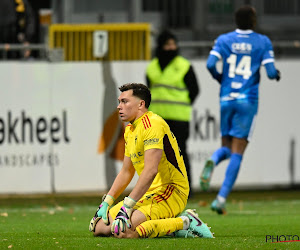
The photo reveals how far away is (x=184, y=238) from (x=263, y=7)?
19380mm

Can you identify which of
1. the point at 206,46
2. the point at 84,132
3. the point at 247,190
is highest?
the point at 206,46

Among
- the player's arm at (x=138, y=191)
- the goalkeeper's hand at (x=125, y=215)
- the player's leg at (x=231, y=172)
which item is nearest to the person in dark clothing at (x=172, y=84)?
the player's leg at (x=231, y=172)

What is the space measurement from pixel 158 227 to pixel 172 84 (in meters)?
5.52

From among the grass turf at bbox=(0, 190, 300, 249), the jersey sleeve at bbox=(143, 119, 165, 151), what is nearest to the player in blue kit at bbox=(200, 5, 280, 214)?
the grass turf at bbox=(0, 190, 300, 249)

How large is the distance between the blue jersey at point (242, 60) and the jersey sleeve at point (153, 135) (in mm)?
3793

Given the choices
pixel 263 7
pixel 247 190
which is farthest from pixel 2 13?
pixel 263 7

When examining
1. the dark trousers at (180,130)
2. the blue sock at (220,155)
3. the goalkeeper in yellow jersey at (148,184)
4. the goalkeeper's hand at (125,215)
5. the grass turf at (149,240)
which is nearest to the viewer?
the grass turf at (149,240)

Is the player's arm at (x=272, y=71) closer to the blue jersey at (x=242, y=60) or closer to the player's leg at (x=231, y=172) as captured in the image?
the blue jersey at (x=242, y=60)

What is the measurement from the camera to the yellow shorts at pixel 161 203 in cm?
826

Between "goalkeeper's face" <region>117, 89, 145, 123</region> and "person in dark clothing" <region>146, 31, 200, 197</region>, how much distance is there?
17.0 feet

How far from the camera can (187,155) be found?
14148 millimetres

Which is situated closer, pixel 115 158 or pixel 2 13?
pixel 115 158

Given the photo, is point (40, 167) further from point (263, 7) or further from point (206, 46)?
point (263, 7)

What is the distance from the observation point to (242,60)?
12.0 m
